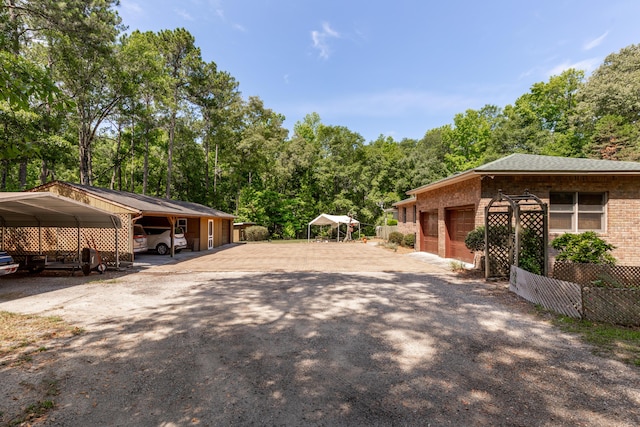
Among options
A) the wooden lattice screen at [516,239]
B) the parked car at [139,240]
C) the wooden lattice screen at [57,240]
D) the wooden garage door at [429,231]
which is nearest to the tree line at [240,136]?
the wooden lattice screen at [57,240]

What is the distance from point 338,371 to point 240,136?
111 feet

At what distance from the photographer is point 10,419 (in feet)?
8.99

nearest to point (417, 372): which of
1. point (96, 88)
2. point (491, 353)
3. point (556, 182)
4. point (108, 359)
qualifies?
point (491, 353)

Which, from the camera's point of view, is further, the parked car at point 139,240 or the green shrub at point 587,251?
the parked car at point 139,240

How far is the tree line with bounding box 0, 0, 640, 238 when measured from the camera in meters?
20.9

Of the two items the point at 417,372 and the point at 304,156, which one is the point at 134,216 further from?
the point at 304,156

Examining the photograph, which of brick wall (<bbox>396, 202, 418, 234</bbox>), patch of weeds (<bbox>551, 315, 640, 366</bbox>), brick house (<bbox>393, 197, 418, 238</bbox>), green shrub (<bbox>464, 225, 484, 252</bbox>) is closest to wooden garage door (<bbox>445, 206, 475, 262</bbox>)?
green shrub (<bbox>464, 225, 484, 252</bbox>)

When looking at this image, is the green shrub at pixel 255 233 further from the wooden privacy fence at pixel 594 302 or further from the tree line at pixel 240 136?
the wooden privacy fence at pixel 594 302

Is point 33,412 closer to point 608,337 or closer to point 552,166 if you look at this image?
point 608,337

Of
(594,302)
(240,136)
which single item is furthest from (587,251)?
(240,136)

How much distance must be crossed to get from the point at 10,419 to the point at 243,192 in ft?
103

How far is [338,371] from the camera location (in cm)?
363

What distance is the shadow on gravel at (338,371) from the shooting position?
2807 millimetres

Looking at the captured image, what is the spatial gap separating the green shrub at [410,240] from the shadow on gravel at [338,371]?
13813mm
